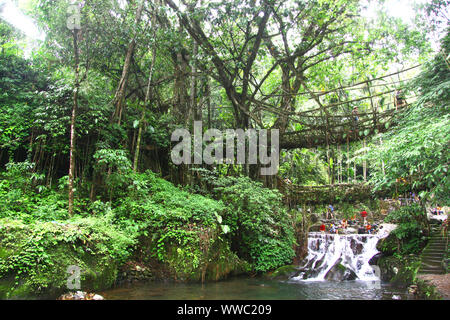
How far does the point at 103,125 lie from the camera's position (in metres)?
7.15

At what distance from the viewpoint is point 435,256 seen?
801 centimetres

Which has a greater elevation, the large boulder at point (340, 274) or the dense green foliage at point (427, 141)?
the dense green foliage at point (427, 141)

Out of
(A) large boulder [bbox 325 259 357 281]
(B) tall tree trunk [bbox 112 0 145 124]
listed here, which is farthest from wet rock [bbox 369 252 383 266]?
(B) tall tree trunk [bbox 112 0 145 124]

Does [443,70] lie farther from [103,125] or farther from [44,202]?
[44,202]

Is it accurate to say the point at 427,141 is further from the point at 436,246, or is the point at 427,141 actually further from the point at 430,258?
the point at 436,246

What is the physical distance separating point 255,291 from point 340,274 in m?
3.89

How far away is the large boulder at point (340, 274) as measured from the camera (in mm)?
8526

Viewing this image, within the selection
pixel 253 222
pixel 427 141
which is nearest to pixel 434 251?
pixel 427 141

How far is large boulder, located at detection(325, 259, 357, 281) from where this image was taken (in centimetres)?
853

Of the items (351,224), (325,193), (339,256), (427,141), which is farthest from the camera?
(351,224)

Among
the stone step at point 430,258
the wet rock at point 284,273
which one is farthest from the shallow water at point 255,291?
the stone step at point 430,258

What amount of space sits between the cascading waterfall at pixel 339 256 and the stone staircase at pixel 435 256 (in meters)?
1.61

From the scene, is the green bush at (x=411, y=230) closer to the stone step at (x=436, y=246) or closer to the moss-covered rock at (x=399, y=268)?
the moss-covered rock at (x=399, y=268)
